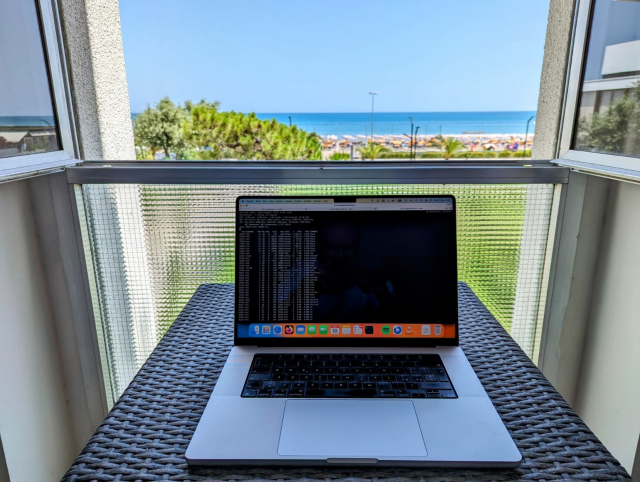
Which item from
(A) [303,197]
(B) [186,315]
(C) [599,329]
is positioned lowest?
(C) [599,329]

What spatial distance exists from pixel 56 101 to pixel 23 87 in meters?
0.08

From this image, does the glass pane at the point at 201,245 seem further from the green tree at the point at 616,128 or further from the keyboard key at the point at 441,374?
the keyboard key at the point at 441,374

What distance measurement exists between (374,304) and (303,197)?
251 mm

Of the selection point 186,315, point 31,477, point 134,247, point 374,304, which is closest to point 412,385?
point 374,304

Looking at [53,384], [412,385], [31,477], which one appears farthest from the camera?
[53,384]

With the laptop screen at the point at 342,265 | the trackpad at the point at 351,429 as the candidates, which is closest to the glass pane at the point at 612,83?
the laptop screen at the point at 342,265

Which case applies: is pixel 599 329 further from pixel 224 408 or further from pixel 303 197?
pixel 224 408

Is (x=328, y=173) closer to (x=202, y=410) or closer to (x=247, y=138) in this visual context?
(x=202, y=410)

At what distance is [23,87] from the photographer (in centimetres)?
95

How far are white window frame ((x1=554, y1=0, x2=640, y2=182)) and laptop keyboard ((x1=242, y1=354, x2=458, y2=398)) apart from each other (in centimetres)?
61

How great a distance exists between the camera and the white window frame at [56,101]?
0.92m

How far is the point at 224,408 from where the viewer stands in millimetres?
567

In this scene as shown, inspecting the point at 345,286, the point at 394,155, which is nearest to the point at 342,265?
the point at 345,286

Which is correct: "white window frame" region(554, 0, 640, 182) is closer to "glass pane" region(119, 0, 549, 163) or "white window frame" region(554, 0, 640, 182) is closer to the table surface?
the table surface
